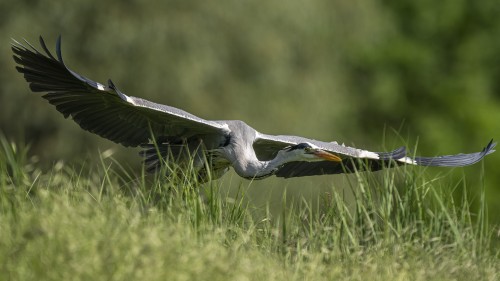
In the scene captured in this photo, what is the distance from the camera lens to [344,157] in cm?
918

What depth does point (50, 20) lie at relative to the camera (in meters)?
18.7

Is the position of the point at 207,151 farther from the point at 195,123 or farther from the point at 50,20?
the point at 50,20

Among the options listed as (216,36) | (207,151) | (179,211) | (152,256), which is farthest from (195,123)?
(216,36)

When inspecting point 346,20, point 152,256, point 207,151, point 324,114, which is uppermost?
point 346,20

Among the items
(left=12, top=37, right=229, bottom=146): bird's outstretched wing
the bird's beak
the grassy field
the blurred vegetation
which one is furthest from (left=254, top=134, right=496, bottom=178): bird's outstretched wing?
the blurred vegetation

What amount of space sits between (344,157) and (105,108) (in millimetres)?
1925

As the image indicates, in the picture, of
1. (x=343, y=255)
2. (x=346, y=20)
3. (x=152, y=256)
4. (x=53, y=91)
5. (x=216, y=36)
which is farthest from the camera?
(x=346, y=20)

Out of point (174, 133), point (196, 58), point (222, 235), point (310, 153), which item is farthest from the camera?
point (196, 58)

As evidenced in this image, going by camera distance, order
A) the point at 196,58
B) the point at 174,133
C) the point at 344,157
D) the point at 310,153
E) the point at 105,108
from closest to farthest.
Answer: the point at 310,153 → the point at 105,108 → the point at 174,133 → the point at 344,157 → the point at 196,58

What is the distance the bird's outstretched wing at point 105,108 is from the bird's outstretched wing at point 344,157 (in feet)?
1.94

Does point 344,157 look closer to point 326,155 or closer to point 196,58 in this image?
point 326,155

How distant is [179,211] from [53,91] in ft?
6.81

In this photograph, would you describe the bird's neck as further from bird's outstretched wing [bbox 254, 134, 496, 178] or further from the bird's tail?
the bird's tail

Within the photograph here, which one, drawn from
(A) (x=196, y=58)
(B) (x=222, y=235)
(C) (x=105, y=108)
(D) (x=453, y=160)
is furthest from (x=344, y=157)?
(A) (x=196, y=58)
